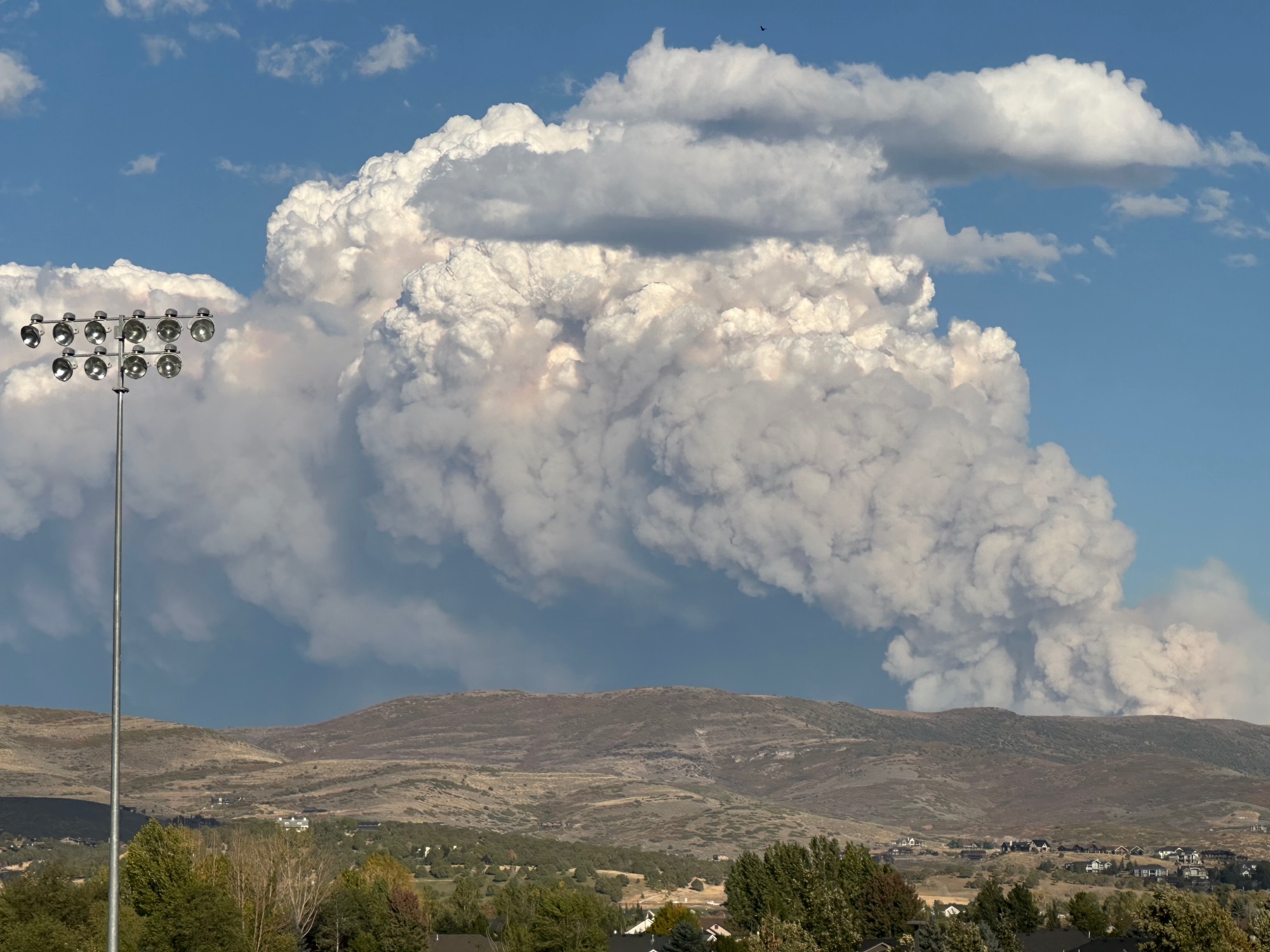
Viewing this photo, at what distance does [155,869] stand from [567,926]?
25.6m

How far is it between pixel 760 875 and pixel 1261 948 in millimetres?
51713

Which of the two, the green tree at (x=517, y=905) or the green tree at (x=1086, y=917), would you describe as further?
the green tree at (x=1086, y=917)

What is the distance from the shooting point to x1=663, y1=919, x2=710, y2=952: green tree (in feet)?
340

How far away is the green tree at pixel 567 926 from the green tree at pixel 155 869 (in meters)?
21.9

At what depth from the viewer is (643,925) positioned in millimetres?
147125

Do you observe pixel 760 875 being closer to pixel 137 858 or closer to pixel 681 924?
pixel 681 924

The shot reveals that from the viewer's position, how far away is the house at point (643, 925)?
135125 millimetres

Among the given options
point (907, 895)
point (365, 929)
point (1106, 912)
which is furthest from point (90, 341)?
point (1106, 912)

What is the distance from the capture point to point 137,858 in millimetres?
106500

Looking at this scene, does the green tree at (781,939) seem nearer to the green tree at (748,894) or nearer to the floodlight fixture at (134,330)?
the green tree at (748,894)

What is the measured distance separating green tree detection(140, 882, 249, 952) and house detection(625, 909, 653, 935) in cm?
4144

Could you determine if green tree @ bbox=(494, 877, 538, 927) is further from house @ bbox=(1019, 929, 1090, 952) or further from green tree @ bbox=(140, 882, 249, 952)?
house @ bbox=(1019, 929, 1090, 952)

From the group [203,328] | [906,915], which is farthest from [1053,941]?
[203,328]

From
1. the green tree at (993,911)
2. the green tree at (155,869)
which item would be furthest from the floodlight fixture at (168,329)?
the green tree at (993,911)
